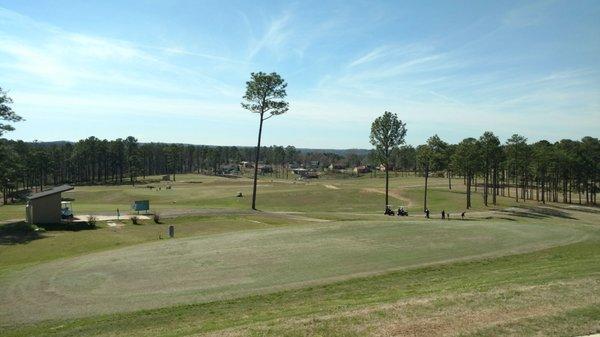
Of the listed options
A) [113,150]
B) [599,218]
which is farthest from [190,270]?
[113,150]

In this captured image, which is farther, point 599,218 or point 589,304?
point 599,218

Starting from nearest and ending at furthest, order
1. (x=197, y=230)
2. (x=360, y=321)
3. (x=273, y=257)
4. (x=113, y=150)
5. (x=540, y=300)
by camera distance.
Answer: (x=360, y=321), (x=540, y=300), (x=273, y=257), (x=197, y=230), (x=113, y=150)

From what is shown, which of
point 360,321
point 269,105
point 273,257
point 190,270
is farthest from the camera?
point 269,105

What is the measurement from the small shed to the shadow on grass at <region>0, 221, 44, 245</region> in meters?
1.09

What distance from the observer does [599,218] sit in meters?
61.5

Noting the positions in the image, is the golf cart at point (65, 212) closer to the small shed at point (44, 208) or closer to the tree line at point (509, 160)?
the small shed at point (44, 208)

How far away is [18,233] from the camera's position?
39.6 meters

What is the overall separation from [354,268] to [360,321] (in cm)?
1136

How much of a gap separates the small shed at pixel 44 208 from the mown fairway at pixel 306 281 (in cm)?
530

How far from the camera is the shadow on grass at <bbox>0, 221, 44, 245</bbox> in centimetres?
3675

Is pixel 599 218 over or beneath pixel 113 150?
beneath

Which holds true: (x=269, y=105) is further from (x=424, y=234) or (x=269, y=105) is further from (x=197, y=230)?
(x=424, y=234)

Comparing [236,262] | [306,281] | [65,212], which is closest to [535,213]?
[236,262]

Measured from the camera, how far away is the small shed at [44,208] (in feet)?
144
